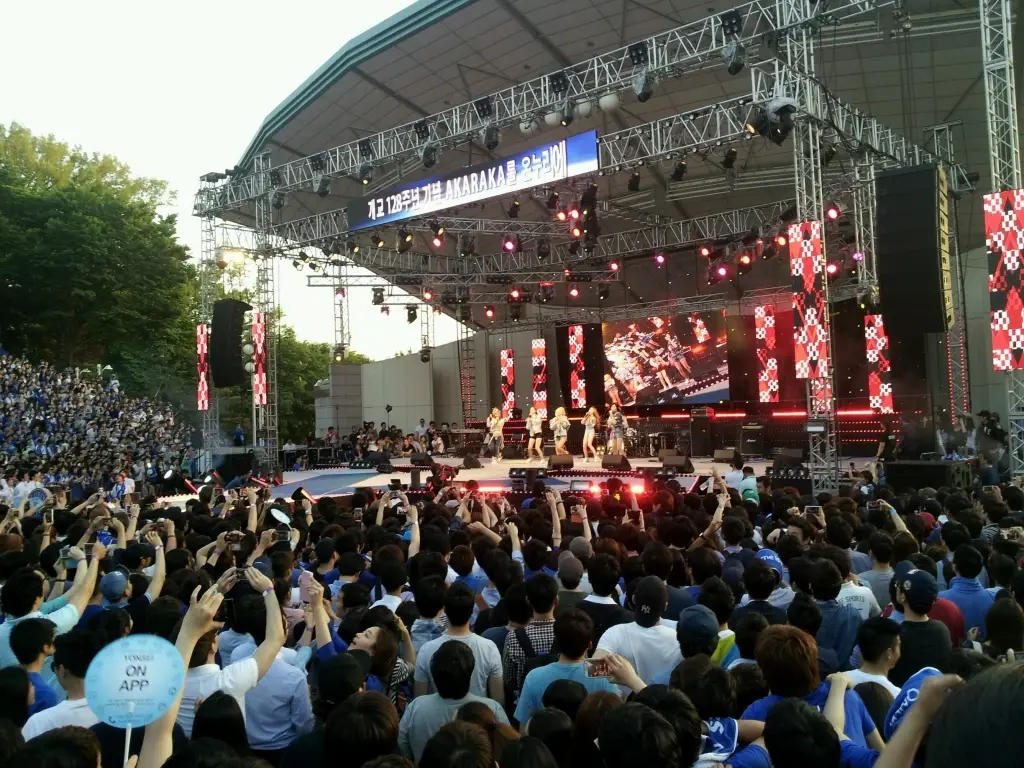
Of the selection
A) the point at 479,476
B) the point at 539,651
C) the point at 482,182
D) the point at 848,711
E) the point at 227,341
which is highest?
the point at 482,182

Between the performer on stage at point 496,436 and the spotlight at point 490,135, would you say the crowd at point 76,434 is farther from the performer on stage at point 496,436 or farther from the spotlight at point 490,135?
the spotlight at point 490,135

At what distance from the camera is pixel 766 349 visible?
23750 mm

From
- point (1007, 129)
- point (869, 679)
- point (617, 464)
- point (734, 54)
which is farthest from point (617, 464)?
point (869, 679)

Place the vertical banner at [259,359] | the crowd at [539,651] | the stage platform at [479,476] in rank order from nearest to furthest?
the crowd at [539,651], the stage platform at [479,476], the vertical banner at [259,359]

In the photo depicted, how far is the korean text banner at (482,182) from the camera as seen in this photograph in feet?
48.7

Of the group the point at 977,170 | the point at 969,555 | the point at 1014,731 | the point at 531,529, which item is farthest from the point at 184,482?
the point at 977,170

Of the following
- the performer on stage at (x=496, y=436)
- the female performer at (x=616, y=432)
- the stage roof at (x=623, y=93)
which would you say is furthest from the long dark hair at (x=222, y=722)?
the performer on stage at (x=496, y=436)

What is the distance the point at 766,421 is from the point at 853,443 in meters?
2.64

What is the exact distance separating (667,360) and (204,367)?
14.6m

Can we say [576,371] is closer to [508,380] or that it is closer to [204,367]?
[508,380]

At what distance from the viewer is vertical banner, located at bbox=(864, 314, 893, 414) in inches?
870

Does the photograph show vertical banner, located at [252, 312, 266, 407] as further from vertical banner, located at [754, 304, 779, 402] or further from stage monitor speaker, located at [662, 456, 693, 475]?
vertical banner, located at [754, 304, 779, 402]

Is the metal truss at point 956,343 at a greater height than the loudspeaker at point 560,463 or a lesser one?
greater

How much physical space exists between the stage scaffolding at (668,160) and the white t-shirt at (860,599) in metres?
8.21
